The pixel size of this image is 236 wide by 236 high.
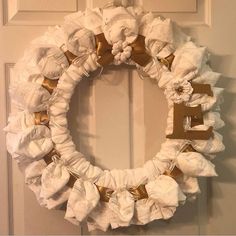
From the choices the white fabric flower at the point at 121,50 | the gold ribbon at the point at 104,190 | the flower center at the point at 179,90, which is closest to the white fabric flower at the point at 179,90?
the flower center at the point at 179,90

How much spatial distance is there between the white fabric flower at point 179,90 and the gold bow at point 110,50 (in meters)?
0.09

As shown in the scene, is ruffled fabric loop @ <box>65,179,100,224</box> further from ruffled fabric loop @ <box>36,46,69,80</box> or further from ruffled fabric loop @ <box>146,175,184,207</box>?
ruffled fabric loop @ <box>36,46,69,80</box>

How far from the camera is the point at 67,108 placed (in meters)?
1.02

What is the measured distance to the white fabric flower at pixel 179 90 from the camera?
1.00 meters

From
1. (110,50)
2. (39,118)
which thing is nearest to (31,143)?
(39,118)

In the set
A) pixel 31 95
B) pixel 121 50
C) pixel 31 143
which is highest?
pixel 121 50

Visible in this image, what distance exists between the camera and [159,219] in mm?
1102

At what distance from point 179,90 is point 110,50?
187 mm

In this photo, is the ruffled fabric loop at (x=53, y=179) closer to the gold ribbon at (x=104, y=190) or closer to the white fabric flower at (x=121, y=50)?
the gold ribbon at (x=104, y=190)

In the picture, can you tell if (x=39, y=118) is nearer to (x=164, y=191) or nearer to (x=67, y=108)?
(x=67, y=108)

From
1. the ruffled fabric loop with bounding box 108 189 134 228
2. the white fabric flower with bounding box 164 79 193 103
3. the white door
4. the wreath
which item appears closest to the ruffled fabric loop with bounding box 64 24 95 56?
the wreath

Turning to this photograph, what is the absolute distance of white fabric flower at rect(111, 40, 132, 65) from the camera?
1.00 m

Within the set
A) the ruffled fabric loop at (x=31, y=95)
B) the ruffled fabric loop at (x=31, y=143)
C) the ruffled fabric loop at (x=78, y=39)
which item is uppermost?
the ruffled fabric loop at (x=78, y=39)

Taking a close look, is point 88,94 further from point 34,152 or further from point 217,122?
point 217,122
